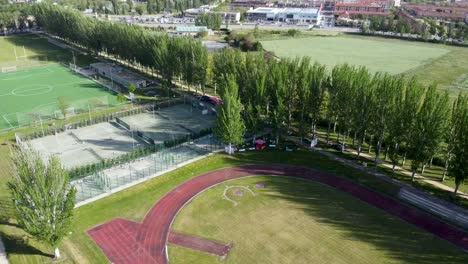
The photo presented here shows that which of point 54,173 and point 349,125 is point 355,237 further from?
point 54,173

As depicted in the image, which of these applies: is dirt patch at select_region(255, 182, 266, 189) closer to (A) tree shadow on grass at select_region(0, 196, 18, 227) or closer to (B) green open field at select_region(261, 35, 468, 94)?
(A) tree shadow on grass at select_region(0, 196, 18, 227)

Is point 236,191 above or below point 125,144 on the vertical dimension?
below

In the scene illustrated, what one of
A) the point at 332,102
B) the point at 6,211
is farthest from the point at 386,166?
the point at 6,211

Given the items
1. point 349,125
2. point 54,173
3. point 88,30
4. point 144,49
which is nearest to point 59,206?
point 54,173

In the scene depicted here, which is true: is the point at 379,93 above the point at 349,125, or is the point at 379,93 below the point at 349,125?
above

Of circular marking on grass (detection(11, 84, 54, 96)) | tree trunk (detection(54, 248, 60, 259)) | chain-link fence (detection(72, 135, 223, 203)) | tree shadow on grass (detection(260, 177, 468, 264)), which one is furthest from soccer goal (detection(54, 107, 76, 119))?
tree shadow on grass (detection(260, 177, 468, 264))

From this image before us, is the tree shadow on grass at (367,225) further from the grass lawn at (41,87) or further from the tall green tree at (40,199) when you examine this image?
the grass lawn at (41,87)

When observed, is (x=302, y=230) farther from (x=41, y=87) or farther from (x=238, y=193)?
(x=41, y=87)
